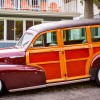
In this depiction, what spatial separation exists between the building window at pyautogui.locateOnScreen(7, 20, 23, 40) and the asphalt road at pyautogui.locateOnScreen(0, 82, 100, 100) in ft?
40.0

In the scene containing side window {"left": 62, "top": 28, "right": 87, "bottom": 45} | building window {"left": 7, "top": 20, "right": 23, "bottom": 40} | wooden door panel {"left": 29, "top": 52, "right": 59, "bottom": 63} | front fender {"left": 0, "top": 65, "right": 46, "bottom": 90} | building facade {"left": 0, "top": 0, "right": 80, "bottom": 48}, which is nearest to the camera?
front fender {"left": 0, "top": 65, "right": 46, "bottom": 90}

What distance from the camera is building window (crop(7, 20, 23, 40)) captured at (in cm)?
2105

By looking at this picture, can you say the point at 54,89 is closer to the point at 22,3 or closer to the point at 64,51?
the point at 64,51

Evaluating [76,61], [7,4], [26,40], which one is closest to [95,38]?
[76,61]

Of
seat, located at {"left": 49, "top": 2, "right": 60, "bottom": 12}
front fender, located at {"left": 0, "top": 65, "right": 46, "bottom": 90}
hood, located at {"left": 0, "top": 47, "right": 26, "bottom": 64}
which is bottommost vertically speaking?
front fender, located at {"left": 0, "top": 65, "right": 46, "bottom": 90}

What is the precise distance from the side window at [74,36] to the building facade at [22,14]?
11753mm

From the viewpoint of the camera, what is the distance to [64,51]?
8.78m

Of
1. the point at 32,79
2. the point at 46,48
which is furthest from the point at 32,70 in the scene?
the point at 46,48

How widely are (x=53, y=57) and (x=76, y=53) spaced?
681mm

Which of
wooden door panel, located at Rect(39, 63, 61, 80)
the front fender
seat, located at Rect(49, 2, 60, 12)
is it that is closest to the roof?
wooden door panel, located at Rect(39, 63, 61, 80)

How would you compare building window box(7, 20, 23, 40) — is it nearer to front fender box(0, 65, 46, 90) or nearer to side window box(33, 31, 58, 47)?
side window box(33, 31, 58, 47)

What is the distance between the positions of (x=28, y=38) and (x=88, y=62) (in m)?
1.85

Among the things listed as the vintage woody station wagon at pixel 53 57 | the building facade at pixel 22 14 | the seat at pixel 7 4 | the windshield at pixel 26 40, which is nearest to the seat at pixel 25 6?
the building facade at pixel 22 14

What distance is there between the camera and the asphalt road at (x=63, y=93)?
810 centimetres
